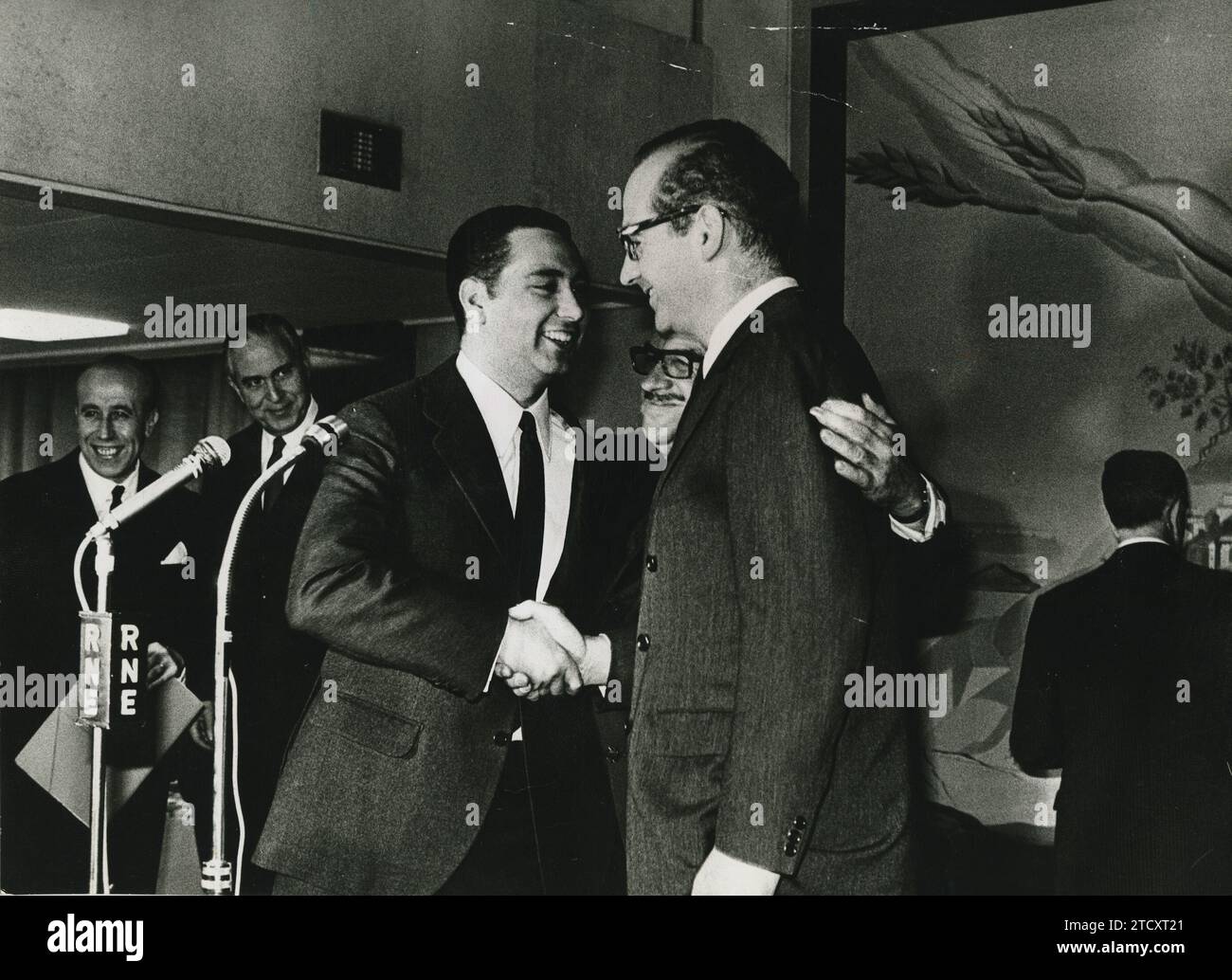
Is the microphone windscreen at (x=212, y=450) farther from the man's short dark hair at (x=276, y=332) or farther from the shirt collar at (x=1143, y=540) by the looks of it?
the shirt collar at (x=1143, y=540)

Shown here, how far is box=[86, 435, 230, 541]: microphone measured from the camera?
2.27m

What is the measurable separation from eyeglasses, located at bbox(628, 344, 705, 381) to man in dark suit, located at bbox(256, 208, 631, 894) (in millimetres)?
146

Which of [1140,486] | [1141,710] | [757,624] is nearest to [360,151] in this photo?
[757,624]

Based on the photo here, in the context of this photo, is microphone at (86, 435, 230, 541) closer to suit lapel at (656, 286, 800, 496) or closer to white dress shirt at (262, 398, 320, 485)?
white dress shirt at (262, 398, 320, 485)

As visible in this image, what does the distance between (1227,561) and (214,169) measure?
185cm

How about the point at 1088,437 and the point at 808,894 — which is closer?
the point at 808,894

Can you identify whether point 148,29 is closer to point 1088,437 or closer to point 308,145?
point 308,145

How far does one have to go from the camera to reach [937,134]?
2668 mm

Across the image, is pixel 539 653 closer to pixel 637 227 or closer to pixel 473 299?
pixel 473 299

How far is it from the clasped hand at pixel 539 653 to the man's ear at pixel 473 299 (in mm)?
493

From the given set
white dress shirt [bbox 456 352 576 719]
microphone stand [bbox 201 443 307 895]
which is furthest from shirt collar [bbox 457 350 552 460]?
microphone stand [bbox 201 443 307 895]

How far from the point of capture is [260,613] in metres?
2.30

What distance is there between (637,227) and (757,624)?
783mm

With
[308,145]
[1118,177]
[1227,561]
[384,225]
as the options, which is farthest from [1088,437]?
[308,145]
